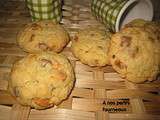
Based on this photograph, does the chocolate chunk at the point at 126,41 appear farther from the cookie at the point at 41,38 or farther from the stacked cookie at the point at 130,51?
the cookie at the point at 41,38

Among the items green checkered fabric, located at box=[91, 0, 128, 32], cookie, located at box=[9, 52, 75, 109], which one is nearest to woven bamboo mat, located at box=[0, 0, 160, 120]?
cookie, located at box=[9, 52, 75, 109]

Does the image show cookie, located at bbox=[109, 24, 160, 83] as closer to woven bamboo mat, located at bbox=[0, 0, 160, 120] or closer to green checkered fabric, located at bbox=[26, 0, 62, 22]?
woven bamboo mat, located at bbox=[0, 0, 160, 120]

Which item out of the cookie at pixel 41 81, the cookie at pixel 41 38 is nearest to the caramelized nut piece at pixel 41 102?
the cookie at pixel 41 81

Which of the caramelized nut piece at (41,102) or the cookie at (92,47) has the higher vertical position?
the cookie at (92,47)

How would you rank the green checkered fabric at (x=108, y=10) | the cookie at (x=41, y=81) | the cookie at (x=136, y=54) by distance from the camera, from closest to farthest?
the cookie at (x=41, y=81), the cookie at (x=136, y=54), the green checkered fabric at (x=108, y=10)

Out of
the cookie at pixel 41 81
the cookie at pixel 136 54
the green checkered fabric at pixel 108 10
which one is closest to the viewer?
the cookie at pixel 41 81

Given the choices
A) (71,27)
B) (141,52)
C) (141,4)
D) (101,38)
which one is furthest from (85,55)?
(141,4)
